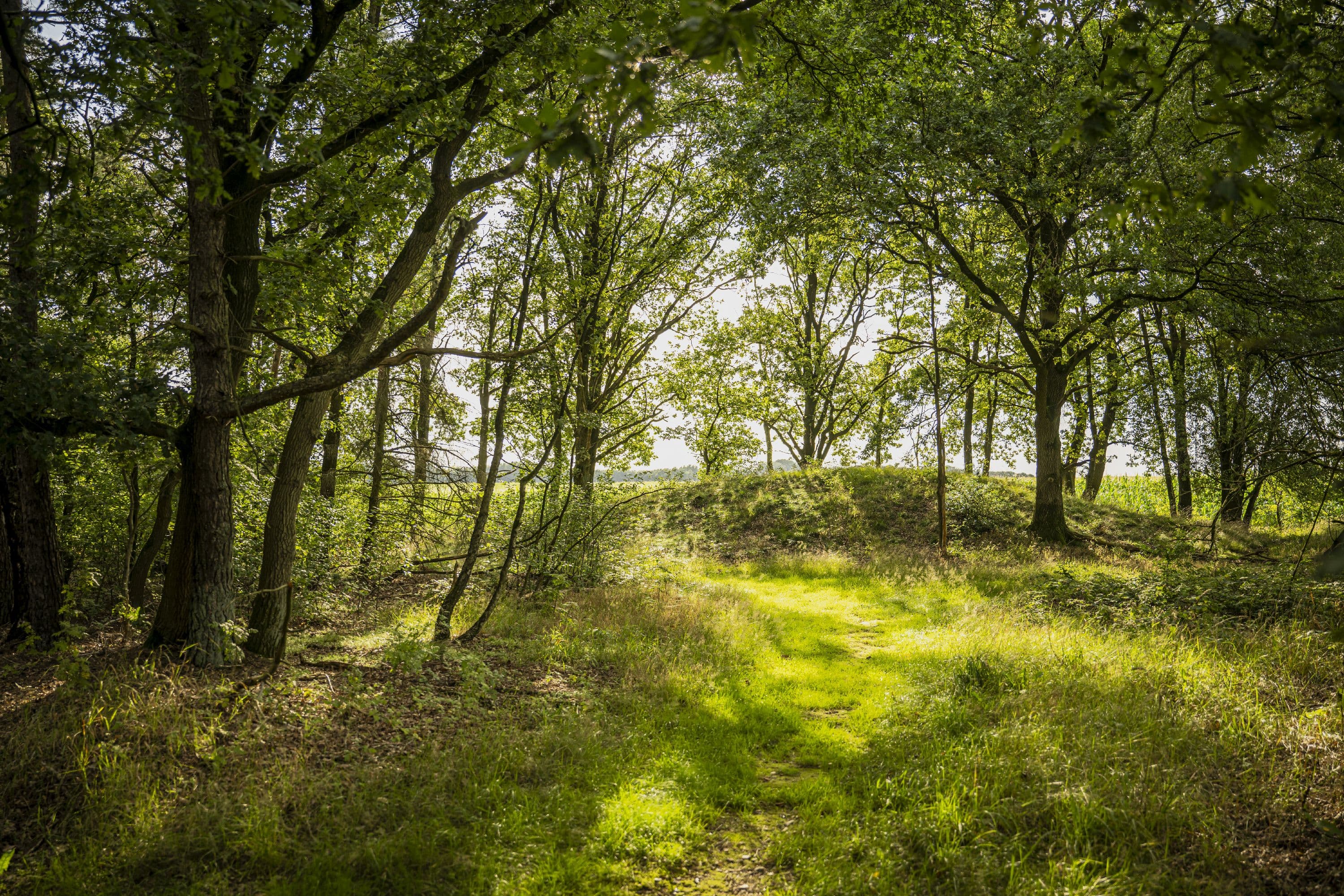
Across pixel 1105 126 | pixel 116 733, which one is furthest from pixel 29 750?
pixel 1105 126

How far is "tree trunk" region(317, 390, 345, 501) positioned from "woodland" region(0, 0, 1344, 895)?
18 cm

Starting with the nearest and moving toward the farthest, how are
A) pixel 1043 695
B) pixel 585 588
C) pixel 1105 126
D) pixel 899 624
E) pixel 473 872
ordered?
pixel 1105 126
pixel 473 872
pixel 1043 695
pixel 899 624
pixel 585 588

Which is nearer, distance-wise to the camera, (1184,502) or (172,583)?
(172,583)

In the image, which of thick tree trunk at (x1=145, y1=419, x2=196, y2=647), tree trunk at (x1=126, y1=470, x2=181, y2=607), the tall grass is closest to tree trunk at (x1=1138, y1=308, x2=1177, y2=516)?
the tall grass

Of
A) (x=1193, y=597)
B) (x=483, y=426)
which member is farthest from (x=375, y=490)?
(x=1193, y=597)

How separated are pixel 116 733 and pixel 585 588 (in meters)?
8.44

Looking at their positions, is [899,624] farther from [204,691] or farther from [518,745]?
[204,691]

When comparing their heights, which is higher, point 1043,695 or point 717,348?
point 717,348

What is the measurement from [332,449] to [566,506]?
6.92 m

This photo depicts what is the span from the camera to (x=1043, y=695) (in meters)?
6.57

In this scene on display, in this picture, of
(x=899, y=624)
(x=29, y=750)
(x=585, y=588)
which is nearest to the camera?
(x=29, y=750)

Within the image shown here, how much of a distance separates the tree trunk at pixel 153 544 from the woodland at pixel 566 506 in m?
0.09

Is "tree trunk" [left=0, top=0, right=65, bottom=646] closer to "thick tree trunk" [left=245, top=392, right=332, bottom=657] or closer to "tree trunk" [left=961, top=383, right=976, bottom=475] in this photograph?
"thick tree trunk" [left=245, top=392, right=332, bottom=657]

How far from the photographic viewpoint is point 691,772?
6.10 m
